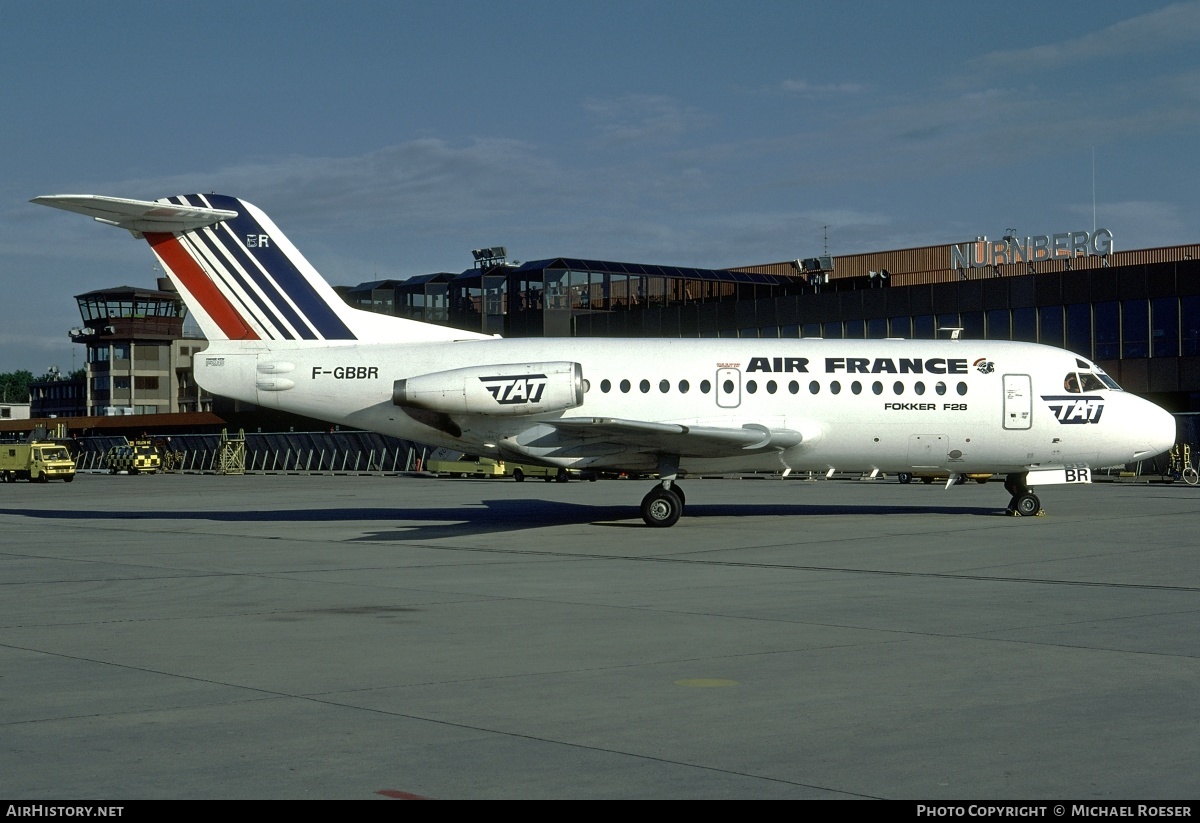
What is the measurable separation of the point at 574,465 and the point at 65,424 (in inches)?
4108

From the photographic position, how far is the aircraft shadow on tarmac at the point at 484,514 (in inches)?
1007

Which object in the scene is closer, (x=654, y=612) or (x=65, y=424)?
(x=654, y=612)

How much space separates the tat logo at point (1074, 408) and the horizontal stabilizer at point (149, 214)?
17738 millimetres

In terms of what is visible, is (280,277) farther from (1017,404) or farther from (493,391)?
(1017,404)

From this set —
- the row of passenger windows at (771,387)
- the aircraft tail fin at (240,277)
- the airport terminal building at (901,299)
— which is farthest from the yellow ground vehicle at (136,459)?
the row of passenger windows at (771,387)

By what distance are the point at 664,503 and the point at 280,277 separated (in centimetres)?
946

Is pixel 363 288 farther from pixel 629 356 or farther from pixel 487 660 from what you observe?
pixel 487 660

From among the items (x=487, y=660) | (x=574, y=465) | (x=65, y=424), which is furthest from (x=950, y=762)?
(x=65, y=424)

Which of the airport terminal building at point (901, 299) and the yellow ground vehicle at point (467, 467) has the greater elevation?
the airport terminal building at point (901, 299)

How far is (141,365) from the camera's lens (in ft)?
440

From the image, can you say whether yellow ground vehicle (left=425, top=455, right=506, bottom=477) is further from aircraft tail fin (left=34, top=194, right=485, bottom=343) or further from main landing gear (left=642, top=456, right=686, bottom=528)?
main landing gear (left=642, top=456, right=686, bottom=528)

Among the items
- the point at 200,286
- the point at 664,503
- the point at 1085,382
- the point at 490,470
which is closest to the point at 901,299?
the point at 490,470

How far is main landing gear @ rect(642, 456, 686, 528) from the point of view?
24484mm

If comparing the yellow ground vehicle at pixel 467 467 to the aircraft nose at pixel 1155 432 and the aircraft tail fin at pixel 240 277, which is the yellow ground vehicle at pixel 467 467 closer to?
the aircraft tail fin at pixel 240 277
